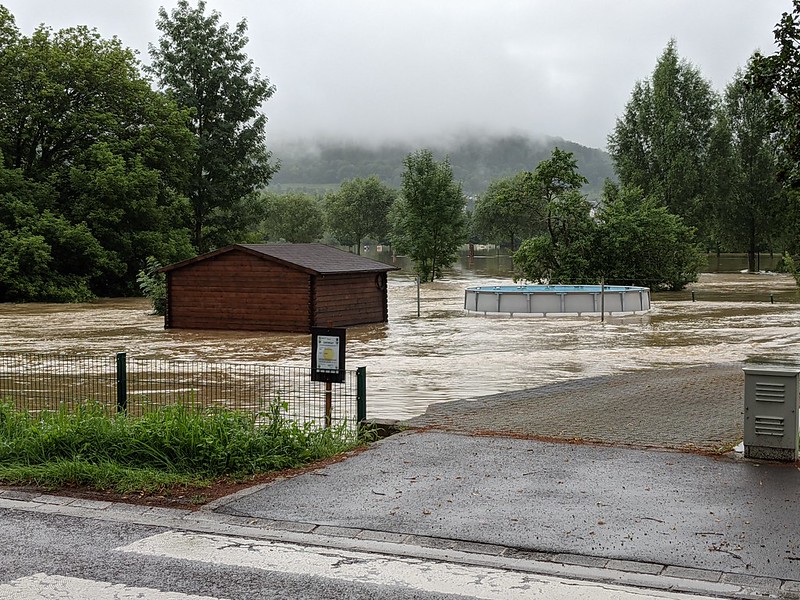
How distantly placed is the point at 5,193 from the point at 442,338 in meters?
32.5

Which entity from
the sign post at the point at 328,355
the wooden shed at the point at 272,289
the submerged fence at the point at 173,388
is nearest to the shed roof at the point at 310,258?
the wooden shed at the point at 272,289

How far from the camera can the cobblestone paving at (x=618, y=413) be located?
10.8m

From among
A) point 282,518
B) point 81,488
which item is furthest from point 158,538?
point 81,488

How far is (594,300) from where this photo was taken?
131 feet

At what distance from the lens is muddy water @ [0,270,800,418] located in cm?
2009

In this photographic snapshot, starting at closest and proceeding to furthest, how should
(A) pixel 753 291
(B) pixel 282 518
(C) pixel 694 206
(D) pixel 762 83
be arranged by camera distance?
(B) pixel 282 518
(D) pixel 762 83
(A) pixel 753 291
(C) pixel 694 206

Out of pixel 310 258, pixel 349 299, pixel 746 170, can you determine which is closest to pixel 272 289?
pixel 310 258

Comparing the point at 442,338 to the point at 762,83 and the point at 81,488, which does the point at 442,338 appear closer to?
the point at 762,83

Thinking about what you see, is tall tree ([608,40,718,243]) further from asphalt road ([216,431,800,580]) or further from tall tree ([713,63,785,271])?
asphalt road ([216,431,800,580])

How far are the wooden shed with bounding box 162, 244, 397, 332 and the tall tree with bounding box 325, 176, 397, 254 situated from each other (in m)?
133

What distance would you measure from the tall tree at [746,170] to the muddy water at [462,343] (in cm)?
3687

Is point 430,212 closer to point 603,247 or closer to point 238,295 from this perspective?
point 603,247

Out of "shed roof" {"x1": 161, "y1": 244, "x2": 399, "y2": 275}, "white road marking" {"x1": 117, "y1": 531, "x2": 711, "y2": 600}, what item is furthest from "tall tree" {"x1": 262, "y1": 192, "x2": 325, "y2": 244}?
"white road marking" {"x1": 117, "y1": 531, "x2": 711, "y2": 600}

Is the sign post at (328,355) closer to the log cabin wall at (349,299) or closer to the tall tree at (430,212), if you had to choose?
the log cabin wall at (349,299)
